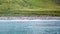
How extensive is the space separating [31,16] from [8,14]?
1.15 metres

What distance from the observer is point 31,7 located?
781 centimetres

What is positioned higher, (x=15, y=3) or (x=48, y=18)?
(x=15, y=3)

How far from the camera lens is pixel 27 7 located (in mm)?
7805

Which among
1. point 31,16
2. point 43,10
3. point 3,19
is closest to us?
point 3,19

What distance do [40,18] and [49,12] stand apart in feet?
2.97

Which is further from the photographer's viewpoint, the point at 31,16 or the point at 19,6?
the point at 19,6

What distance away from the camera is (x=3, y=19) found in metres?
6.57

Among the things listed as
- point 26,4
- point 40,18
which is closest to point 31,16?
point 40,18

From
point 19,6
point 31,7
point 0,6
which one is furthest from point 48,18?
point 0,6

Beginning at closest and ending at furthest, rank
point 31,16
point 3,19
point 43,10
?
point 3,19
point 31,16
point 43,10

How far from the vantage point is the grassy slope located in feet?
24.5

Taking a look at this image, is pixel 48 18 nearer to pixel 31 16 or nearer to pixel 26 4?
pixel 31 16

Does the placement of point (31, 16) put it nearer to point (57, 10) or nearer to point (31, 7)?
point (31, 7)

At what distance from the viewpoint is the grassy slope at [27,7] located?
294 inches
